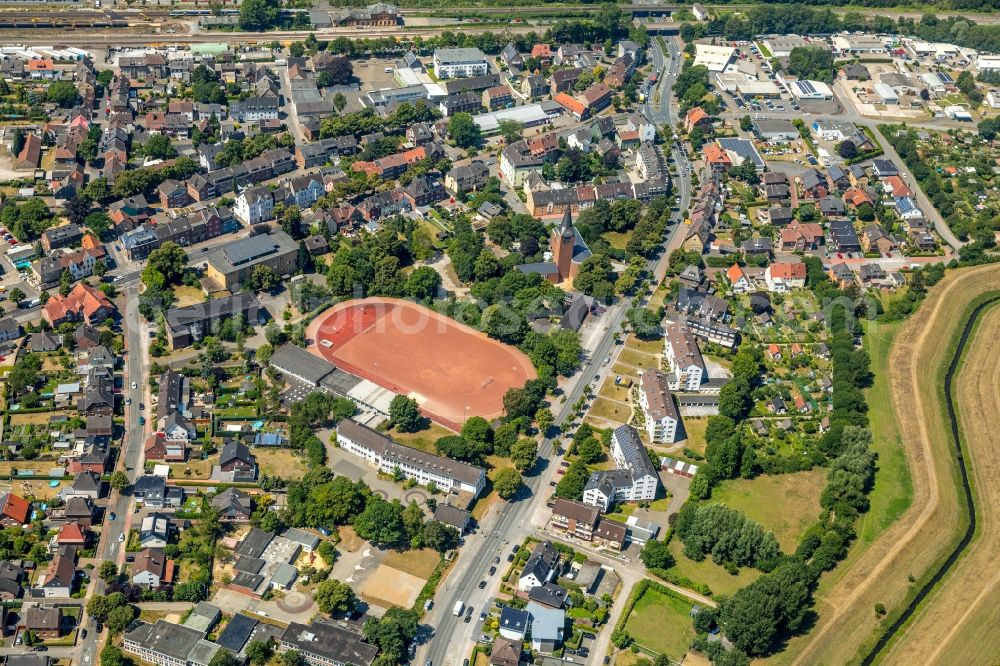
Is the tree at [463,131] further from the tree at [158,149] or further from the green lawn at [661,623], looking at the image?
the green lawn at [661,623]

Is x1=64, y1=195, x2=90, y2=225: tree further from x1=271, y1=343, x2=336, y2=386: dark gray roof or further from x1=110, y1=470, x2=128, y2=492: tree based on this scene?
x1=110, y1=470, x2=128, y2=492: tree

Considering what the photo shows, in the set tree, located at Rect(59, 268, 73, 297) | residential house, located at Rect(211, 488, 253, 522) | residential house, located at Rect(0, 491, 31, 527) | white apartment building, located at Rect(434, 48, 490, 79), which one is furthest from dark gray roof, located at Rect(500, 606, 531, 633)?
white apartment building, located at Rect(434, 48, 490, 79)

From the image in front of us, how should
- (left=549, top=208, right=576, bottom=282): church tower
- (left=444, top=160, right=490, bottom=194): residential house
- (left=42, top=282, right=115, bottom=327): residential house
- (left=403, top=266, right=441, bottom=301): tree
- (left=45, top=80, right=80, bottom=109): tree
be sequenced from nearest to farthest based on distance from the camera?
1. (left=42, top=282, right=115, bottom=327): residential house
2. (left=403, top=266, right=441, bottom=301): tree
3. (left=549, top=208, right=576, bottom=282): church tower
4. (left=444, top=160, right=490, bottom=194): residential house
5. (left=45, top=80, right=80, bottom=109): tree

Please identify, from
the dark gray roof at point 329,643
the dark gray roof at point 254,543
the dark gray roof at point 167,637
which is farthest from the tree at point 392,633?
the dark gray roof at point 167,637

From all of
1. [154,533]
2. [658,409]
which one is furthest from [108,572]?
[658,409]

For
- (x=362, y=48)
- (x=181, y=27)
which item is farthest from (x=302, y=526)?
(x=181, y=27)

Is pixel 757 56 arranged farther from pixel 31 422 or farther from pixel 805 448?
pixel 31 422
